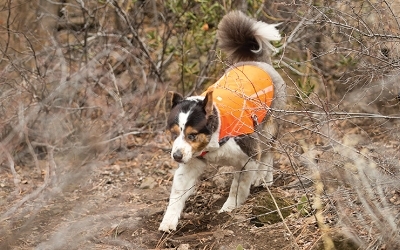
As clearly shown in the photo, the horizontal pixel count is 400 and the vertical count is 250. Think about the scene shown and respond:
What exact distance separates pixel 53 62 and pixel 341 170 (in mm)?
4699

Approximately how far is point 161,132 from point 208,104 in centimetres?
278

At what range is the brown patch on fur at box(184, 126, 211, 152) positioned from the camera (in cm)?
544

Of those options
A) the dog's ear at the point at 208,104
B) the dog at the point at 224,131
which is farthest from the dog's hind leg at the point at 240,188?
the dog's ear at the point at 208,104

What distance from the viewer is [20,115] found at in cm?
695

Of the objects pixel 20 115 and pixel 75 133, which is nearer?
pixel 20 115

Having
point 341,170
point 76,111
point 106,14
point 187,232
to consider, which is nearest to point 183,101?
point 187,232

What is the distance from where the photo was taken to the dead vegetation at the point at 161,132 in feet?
14.5

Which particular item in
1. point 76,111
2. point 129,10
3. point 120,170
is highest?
point 129,10

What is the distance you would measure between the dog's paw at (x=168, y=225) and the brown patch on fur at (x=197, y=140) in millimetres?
634

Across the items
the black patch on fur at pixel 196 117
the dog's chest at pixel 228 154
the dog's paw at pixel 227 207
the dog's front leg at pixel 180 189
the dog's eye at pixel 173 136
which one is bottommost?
the dog's paw at pixel 227 207

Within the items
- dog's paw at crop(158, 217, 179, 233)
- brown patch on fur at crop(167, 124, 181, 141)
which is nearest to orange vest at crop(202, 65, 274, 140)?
brown patch on fur at crop(167, 124, 181, 141)

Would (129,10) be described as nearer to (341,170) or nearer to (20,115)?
(20,115)

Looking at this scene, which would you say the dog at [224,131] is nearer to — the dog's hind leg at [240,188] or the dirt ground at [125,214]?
the dog's hind leg at [240,188]

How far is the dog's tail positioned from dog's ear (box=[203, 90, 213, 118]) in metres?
1.36
